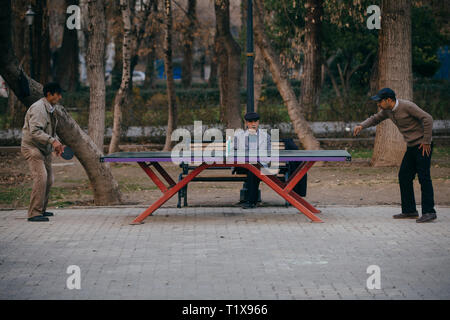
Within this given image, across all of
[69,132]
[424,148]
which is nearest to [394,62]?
[424,148]

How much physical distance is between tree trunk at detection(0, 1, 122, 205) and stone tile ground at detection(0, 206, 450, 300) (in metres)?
0.81

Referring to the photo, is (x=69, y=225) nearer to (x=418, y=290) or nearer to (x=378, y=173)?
(x=418, y=290)

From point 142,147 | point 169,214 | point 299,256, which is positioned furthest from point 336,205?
point 142,147

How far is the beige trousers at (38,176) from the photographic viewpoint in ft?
32.8

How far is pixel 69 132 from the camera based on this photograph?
11.2 m

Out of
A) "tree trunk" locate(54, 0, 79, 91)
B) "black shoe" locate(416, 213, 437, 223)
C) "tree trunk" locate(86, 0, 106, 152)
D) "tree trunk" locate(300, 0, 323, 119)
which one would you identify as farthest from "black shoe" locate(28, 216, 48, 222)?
"tree trunk" locate(54, 0, 79, 91)

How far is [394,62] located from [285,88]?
2.54 meters

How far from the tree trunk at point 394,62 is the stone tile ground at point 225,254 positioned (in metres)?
5.71

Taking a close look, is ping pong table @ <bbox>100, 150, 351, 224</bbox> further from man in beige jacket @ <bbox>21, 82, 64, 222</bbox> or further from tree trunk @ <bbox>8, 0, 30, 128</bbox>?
tree trunk @ <bbox>8, 0, 30, 128</bbox>

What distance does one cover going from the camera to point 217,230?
9.41 metres

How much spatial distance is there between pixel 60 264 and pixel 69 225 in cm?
237

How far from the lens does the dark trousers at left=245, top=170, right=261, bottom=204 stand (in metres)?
11.1

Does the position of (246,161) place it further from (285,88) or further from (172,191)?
(285,88)

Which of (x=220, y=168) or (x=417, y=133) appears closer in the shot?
(x=417, y=133)
